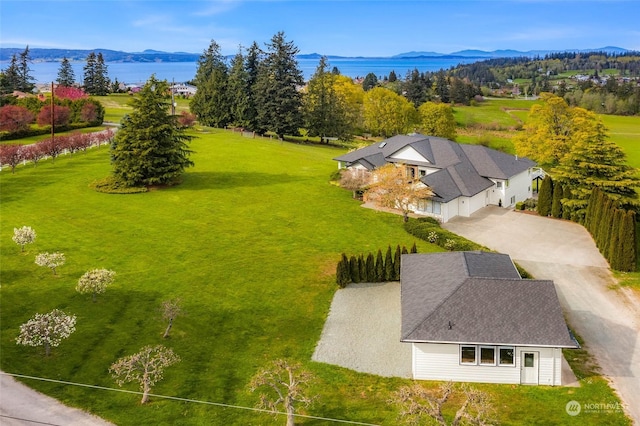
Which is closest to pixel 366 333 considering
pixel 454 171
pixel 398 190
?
pixel 398 190

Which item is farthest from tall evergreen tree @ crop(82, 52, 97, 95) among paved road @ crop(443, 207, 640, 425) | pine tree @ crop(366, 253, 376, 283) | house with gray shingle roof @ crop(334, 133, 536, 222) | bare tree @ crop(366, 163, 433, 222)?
pine tree @ crop(366, 253, 376, 283)

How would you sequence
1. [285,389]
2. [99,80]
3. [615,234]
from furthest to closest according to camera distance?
[99,80] < [615,234] < [285,389]

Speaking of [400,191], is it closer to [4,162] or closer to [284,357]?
[284,357]

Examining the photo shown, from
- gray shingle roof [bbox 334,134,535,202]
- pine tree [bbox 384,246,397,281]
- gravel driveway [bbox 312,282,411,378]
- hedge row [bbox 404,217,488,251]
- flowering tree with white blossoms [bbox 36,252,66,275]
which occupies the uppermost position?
gray shingle roof [bbox 334,134,535,202]

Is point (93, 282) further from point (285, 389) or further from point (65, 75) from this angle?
point (65, 75)

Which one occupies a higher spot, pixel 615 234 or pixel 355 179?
pixel 355 179

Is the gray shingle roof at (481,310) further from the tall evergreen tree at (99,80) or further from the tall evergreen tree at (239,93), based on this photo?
the tall evergreen tree at (99,80)

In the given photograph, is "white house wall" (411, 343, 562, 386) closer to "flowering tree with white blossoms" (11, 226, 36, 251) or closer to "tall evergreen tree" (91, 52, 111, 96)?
"flowering tree with white blossoms" (11, 226, 36, 251)
